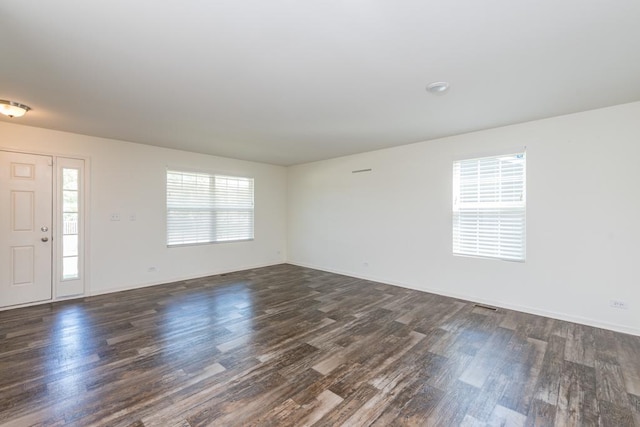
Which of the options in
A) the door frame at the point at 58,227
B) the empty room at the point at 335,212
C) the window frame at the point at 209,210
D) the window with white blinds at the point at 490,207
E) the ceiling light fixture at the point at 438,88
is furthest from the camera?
the window frame at the point at 209,210

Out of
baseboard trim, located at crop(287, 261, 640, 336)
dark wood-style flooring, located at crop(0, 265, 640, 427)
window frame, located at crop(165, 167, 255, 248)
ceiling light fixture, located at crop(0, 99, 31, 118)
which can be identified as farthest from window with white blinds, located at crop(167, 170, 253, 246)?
baseboard trim, located at crop(287, 261, 640, 336)

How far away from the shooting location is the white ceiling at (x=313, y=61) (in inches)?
66.9

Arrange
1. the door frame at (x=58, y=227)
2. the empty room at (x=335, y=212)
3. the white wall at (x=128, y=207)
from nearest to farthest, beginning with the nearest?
the empty room at (x=335, y=212) < the door frame at (x=58, y=227) < the white wall at (x=128, y=207)

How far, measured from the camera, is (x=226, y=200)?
20.2ft

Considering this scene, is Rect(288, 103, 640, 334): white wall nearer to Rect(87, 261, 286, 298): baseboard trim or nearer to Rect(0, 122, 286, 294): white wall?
Rect(87, 261, 286, 298): baseboard trim

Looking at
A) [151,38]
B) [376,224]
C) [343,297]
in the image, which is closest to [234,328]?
[343,297]

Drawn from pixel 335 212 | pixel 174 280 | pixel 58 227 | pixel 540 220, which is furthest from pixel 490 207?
pixel 58 227

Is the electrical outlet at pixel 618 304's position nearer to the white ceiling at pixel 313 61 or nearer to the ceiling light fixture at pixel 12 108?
the white ceiling at pixel 313 61

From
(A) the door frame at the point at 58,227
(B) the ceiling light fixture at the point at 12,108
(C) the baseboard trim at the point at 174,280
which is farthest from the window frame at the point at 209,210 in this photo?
(B) the ceiling light fixture at the point at 12,108

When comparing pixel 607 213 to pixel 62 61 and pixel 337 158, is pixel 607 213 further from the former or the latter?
pixel 62 61

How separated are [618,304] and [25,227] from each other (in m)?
7.50

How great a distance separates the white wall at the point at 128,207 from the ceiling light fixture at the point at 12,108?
1.05 m

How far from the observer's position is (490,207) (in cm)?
407

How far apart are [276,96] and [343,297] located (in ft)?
9.84
